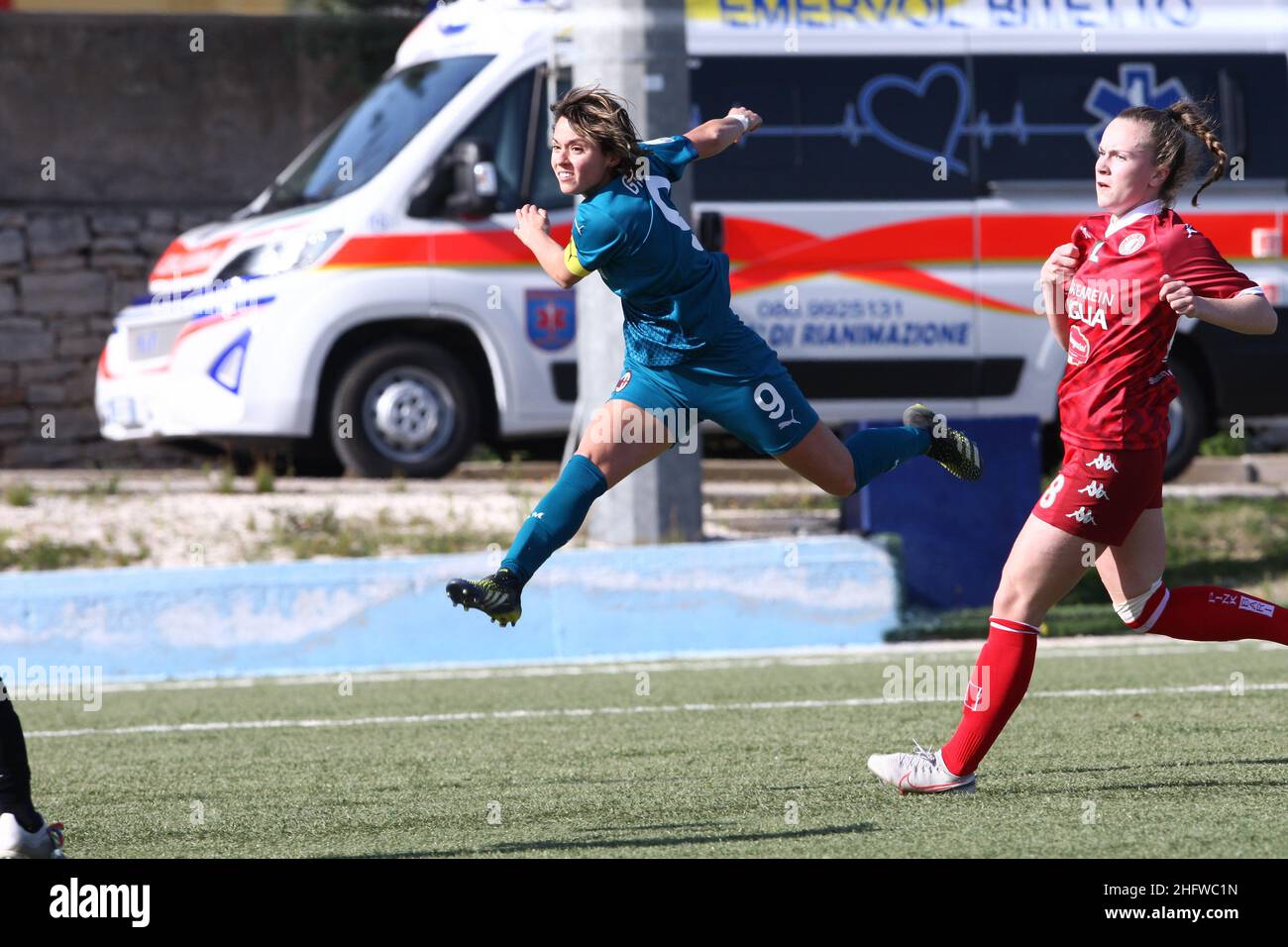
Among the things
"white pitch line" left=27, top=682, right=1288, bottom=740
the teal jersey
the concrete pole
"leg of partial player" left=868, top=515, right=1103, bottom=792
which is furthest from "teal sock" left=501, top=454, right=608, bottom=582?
the concrete pole

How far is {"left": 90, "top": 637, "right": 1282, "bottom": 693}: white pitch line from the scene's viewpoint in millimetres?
9735

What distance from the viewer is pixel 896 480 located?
1138 cm

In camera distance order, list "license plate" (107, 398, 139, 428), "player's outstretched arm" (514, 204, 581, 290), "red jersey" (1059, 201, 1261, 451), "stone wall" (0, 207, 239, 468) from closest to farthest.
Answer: "red jersey" (1059, 201, 1261, 451)
"player's outstretched arm" (514, 204, 581, 290)
"license plate" (107, 398, 139, 428)
"stone wall" (0, 207, 239, 468)

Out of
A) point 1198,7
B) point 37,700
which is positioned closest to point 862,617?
point 37,700

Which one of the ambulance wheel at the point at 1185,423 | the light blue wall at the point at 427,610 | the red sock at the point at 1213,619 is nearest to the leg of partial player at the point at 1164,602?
the red sock at the point at 1213,619

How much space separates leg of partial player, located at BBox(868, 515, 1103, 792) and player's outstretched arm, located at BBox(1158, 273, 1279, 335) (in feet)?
2.16

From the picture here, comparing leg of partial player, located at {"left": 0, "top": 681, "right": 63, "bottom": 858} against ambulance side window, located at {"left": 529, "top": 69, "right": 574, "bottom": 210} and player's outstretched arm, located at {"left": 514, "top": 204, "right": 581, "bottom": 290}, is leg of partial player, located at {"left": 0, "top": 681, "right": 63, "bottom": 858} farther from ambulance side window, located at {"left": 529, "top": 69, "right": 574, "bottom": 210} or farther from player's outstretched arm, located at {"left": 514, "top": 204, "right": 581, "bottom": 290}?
ambulance side window, located at {"left": 529, "top": 69, "right": 574, "bottom": 210}

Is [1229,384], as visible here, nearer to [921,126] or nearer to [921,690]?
[921,126]

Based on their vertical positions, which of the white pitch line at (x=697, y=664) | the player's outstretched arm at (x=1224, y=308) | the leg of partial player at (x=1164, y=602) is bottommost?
the white pitch line at (x=697, y=664)

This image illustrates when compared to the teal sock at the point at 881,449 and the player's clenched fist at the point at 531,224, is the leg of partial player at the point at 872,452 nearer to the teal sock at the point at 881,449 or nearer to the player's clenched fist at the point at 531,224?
the teal sock at the point at 881,449

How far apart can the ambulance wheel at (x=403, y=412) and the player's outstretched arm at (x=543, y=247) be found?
21.5 ft

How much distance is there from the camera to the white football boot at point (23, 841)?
4.64 metres

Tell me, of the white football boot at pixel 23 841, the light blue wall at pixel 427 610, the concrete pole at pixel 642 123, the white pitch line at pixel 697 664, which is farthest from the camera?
the concrete pole at pixel 642 123

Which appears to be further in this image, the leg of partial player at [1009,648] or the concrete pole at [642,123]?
the concrete pole at [642,123]
